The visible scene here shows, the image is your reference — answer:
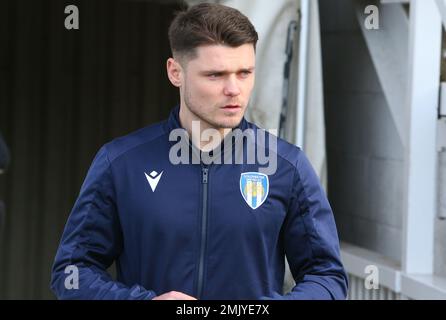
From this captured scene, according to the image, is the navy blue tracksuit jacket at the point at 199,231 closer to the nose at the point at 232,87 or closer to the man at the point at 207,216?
the man at the point at 207,216

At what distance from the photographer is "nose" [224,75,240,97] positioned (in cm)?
211

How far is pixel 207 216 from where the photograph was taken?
2.16m

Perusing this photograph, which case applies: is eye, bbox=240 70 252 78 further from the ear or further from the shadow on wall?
the shadow on wall

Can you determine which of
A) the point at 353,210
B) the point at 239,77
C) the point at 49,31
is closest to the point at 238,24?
the point at 239,77

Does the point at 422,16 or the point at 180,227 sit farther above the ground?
the point at 422,16

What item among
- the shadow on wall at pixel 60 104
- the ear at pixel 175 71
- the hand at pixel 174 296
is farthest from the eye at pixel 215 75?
the shadow on wall at pixel 60 104

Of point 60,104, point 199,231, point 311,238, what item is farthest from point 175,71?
point 60,104

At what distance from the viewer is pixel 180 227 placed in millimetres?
2139

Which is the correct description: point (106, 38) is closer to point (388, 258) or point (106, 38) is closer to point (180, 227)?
point (388, 258)

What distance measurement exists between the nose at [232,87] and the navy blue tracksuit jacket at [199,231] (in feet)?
0.65

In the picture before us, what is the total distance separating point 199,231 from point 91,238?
25cm

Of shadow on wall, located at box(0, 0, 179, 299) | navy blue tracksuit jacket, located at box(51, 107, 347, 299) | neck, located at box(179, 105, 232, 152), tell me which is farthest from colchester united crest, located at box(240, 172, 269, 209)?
shadow on wall, located at box(0, 0, 179, 299)

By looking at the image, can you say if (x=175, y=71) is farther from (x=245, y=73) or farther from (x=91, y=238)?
(x=91, y=238)
